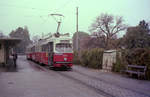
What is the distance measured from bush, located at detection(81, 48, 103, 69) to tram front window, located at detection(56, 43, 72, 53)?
3.11 m

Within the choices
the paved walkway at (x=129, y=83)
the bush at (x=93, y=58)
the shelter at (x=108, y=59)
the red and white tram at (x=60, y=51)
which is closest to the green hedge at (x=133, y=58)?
the shelter at (x=108, y=59)

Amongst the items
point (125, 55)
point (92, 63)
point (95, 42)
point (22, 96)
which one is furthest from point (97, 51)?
point (95, 42)

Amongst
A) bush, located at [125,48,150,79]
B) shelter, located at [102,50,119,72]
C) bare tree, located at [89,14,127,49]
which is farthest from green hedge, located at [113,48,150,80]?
bare tree, located at [89,14,127,49]

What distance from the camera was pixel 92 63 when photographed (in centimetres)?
2219

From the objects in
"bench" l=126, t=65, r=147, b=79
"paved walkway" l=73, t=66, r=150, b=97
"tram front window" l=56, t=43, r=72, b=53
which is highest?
"tram front window" l=56, t=43, r=72, b=53

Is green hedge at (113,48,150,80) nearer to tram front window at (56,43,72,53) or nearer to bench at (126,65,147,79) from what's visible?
bench at (126,65,147,79)

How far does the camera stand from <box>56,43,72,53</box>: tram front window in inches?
771

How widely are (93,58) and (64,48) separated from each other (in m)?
3.93

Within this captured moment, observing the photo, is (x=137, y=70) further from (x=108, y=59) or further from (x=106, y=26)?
(x=106, y=26)

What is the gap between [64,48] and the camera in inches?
781

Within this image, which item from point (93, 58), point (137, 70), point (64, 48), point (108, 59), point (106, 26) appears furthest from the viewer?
point (106, 26)

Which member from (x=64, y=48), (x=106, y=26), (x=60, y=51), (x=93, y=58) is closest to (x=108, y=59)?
(x=93, y=58)

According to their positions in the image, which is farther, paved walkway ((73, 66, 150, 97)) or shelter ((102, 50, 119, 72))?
shelter ((102, 50, 119, 72))

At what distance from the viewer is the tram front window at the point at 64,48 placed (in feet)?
64.3
